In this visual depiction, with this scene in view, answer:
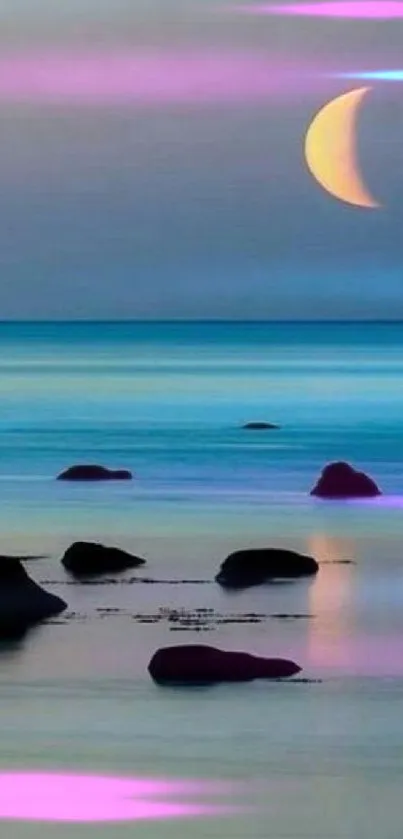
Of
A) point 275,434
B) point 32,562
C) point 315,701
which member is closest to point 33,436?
point 275,434

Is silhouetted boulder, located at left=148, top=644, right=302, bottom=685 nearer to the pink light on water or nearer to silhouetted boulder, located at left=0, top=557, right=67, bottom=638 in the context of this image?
silhouetted boulder, located at left=0, top=557, right=67, bottom=638

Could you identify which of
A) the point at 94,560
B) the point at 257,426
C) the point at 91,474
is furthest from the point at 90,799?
the point at 257,426

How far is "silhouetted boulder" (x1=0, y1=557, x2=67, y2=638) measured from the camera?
9.77 metres

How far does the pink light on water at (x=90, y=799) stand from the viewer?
6633 millimetres

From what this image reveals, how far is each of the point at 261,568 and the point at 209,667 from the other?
2.84 meters

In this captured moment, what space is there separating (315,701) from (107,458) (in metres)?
16.5

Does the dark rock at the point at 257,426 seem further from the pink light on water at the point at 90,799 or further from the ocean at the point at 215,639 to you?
the pink light on water at the point at 90,799

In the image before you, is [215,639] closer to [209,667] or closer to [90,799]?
[209,667]

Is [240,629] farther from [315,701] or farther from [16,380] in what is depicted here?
[16,380]

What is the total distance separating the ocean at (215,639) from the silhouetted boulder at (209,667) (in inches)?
3.5

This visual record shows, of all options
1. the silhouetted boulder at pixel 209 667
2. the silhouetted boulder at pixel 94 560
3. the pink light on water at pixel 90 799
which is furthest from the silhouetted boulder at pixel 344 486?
the pink light on water at pixel 90 799

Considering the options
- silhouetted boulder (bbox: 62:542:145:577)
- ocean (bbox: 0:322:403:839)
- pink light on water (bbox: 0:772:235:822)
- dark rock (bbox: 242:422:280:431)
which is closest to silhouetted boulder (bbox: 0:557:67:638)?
ocean (bbox: 0:322:403:839)

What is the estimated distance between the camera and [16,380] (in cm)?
5041

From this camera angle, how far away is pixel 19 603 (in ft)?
32.7
